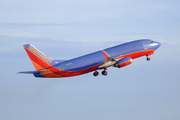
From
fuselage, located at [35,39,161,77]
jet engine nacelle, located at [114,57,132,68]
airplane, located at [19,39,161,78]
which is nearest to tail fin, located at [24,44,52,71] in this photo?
airplane, located at [19,39,161,78]

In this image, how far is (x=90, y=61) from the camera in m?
82.9

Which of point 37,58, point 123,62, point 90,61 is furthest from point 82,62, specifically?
point 37,58

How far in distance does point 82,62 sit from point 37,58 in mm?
11113

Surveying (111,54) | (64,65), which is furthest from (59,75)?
(111,54)

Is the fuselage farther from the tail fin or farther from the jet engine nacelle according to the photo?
the jet engine nacelle

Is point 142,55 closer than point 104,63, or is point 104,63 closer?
point 104,63

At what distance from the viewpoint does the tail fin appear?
269ft

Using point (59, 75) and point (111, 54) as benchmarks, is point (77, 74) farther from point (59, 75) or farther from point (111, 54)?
point (111, 54)

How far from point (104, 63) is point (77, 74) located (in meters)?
7.34

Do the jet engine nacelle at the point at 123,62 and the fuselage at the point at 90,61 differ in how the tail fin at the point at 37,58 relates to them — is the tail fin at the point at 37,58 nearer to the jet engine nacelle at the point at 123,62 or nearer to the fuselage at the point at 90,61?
the fuselage at the point at 90,61

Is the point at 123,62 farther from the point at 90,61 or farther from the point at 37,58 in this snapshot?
the point at 37,58

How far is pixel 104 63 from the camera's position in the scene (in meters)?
84.2

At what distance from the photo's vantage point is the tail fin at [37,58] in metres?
82.1
